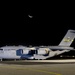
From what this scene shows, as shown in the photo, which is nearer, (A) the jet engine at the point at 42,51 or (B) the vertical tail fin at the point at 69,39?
(A) the jet engine at the point at 42,51

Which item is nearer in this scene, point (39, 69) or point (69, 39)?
point (39, 69)

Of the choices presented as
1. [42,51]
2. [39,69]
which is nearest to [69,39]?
[42,51]

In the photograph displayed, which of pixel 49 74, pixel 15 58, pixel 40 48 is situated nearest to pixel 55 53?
pixel 40 48

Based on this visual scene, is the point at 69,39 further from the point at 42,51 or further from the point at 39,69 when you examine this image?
the point at 39,69

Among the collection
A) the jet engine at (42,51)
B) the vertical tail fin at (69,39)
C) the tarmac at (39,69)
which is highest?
the vertical tail fin at (69,39)

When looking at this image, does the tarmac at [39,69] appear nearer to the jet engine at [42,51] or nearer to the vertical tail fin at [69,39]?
the jet engine at [42,51]

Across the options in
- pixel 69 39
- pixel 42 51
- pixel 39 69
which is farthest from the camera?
pixel 69 39

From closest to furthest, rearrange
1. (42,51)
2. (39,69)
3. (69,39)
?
(39,69), (42,51), (69,39)

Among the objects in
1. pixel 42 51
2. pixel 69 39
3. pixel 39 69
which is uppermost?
pixel 69 39

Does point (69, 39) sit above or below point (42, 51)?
above

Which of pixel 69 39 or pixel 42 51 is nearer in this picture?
pixel 42 51

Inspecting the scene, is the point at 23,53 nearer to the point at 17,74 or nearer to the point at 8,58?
the point at 8,58

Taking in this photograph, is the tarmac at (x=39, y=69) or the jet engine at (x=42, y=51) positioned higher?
the jet engine at (x=42, y=51)

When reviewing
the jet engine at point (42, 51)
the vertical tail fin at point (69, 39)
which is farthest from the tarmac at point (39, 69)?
the vertical tail fin at point (69, 39)
